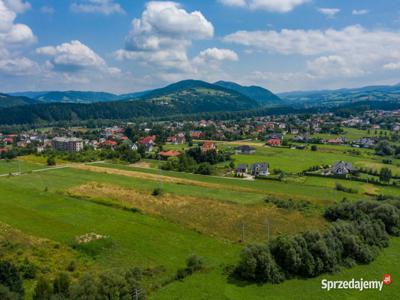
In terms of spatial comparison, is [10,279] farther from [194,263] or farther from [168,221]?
[168,221]

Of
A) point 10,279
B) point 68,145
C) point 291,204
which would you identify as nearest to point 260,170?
point 291,204

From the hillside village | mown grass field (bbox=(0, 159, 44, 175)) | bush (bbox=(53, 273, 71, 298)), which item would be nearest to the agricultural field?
bush (bbox=(53, 273, 71, 298))

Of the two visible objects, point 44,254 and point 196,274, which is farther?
point 44,254

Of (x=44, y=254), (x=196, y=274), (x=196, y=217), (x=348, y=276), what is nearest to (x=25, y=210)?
(x=44, y=254)

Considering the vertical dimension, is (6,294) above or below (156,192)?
above

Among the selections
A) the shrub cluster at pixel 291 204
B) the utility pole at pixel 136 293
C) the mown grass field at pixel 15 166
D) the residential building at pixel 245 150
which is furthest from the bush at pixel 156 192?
the residential building at pixel 245 150

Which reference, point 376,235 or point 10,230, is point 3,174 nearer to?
point 10,230

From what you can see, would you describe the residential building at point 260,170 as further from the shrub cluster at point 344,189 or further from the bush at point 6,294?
the bush at point 6,294

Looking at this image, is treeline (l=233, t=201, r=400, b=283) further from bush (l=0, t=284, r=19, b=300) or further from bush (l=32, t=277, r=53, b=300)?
bush (l=0, t=284, r=19, b=300)
